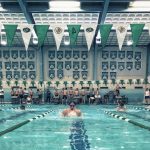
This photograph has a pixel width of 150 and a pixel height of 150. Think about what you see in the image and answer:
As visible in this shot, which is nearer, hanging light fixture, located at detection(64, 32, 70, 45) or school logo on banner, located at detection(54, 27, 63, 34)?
school logo on banner, located at detection(54, 27, 63, 34)

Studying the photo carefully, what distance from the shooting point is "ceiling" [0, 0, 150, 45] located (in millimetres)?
14609

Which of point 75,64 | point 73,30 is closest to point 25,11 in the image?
point 73,30

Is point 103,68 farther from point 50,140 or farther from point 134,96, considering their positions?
point 50,140

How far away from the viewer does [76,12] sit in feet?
50.8

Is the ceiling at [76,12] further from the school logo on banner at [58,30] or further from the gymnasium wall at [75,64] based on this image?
the gymnasium wall at [75,64]

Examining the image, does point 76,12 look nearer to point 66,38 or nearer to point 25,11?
point 25,11

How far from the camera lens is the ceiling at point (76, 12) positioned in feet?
47.9

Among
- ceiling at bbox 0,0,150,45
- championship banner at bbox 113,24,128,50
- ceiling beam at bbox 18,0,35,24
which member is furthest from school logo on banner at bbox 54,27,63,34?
championship banner at bbox 113,24,128,50

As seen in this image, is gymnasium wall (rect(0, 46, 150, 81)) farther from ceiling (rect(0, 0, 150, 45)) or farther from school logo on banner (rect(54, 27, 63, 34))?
school logo on banner (rect(54, 27, 63, 34))

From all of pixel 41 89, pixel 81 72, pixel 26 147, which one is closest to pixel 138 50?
pixel 81 72

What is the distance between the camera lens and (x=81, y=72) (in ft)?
77.7

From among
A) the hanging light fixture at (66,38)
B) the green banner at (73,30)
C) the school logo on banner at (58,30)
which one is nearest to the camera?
the green banner at (73,30)

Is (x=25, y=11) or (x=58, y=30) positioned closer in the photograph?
(x=58, y=30)

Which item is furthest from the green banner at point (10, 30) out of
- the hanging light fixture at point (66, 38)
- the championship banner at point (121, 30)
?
the hanging light fixture at point (66, 38)
